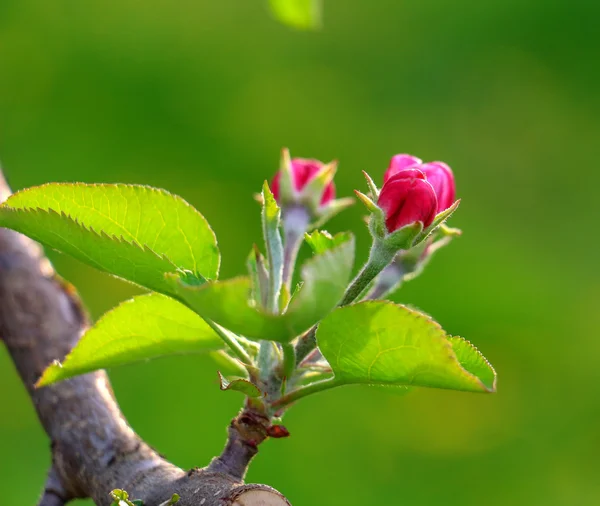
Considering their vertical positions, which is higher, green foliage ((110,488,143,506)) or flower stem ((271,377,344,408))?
flower stem ((271,377,344,408))

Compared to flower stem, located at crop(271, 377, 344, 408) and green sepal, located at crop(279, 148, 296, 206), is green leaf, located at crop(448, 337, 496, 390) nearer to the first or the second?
flower stem, located at crop(271, 377, 344, 408)

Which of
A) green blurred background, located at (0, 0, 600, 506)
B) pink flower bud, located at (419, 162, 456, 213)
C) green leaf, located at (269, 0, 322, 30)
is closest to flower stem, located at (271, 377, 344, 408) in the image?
pink flower bud, located at (419, 162, 456, 213)

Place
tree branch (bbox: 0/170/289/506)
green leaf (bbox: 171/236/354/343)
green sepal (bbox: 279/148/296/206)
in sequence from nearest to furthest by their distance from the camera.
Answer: green leaf (bbox: 171/236/354/343) → tree branch (bbox: 0/170/289/506) → green sepal (bbox: 279/148/296/206)

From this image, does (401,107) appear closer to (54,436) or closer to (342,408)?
(342,408)

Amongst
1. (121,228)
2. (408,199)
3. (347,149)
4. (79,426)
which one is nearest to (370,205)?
(408,199)

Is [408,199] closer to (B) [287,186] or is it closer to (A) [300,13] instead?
(B) [287,186]

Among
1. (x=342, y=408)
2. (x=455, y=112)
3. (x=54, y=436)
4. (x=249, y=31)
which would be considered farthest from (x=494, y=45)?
(x=54, y=436)
